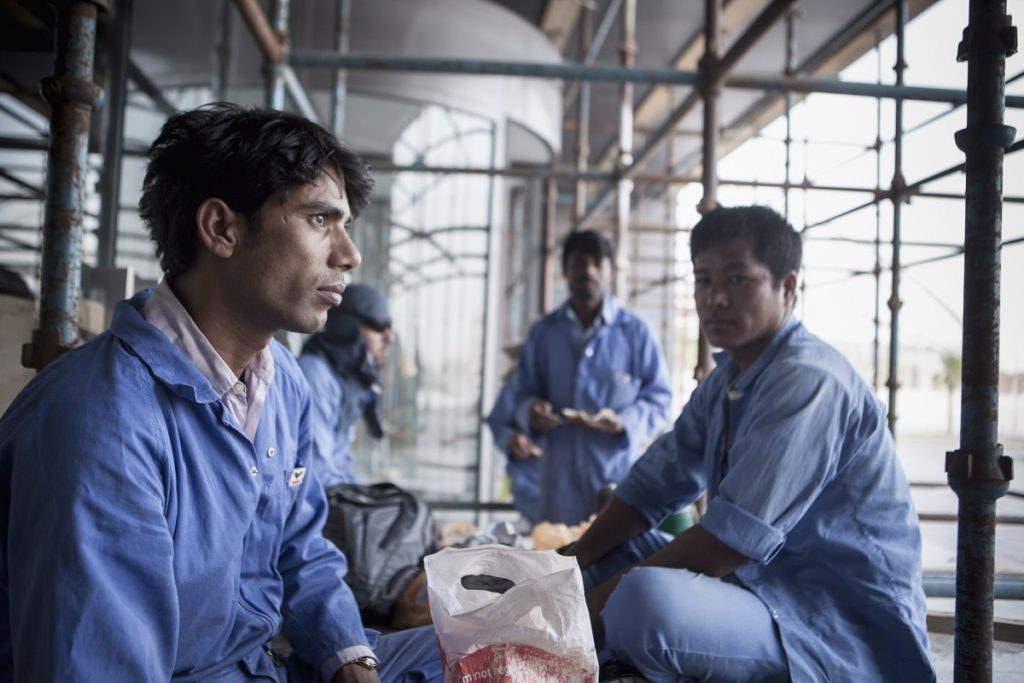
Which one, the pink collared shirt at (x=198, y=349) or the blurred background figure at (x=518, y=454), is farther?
the blurred background figure at (x=518, y=454)

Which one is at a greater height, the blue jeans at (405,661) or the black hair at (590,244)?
the black hair at (590,244)

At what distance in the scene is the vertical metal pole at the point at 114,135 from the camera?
312 centimetres

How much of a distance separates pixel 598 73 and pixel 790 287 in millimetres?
1517

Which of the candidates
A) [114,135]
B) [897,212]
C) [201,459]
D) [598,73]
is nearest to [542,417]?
[598,73]

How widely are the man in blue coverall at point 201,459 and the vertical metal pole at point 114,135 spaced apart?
1870mm

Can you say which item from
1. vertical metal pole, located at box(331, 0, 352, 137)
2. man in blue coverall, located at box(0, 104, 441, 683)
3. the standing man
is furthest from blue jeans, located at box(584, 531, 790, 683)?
vertical metal pole, located at box(331, 0, 352, 137)

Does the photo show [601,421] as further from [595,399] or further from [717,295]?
[717,295]

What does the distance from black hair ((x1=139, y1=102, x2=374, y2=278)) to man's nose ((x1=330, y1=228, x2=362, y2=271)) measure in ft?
0.43

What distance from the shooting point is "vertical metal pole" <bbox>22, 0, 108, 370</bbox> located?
5.44 ft

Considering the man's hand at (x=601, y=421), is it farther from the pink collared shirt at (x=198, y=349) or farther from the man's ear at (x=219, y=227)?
the man's ear at (x=219, y=227)

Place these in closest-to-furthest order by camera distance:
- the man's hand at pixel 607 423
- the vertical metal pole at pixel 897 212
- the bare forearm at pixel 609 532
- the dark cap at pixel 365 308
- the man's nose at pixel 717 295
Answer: the man's nose at pixel 717 295, the bare forearm at pixel 609 532, the vertical metal pole at pixel 897 212, the dark cap at pixel 365 308, the man's hand at pixel 607 423

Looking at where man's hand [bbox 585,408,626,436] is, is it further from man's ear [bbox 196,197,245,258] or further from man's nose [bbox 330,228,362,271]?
man's ear [bbox 196,197,245,258]

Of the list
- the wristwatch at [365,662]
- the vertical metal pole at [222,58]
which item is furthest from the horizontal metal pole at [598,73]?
the wristwatch at [365,662]

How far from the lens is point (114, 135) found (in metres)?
3.13
